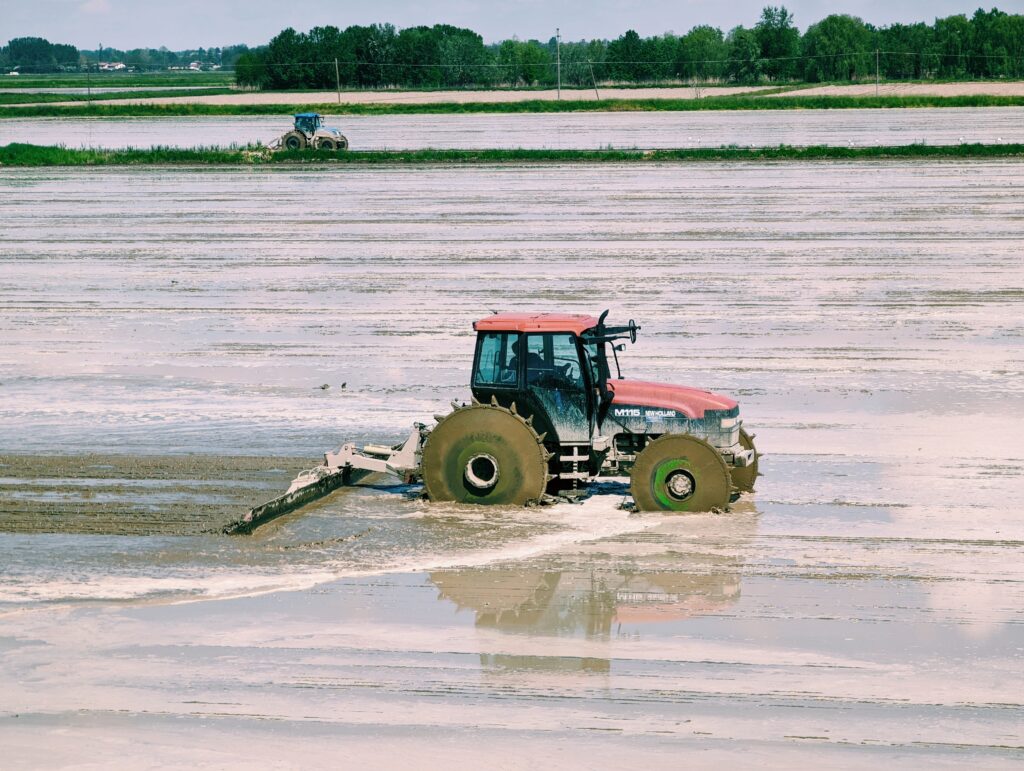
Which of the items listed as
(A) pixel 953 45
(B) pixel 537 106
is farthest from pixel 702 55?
(B) pixel 537 106

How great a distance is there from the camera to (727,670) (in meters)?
10.8

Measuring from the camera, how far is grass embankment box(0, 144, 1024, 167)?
57844mm

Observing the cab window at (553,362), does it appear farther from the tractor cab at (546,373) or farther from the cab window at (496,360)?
the cab window at (496,360)

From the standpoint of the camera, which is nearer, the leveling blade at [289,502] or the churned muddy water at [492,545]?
the churned muddy water at [492,545]

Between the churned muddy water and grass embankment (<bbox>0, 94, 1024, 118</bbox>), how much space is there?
7030cm

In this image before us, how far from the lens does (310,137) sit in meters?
66.4

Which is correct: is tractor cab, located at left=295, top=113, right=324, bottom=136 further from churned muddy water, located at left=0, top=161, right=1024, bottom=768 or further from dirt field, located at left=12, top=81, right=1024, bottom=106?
dirt field, located at left=12, top=81, right=1024, bottom=106

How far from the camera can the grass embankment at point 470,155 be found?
5784 centimetres

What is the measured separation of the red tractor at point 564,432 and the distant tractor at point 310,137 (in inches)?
2049

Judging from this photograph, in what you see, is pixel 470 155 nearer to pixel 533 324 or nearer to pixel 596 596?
pixel 533 324

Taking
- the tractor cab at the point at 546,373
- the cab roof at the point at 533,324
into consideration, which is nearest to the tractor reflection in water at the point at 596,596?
the tractor cab at the point at 546,373

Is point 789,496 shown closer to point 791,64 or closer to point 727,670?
point 727,670

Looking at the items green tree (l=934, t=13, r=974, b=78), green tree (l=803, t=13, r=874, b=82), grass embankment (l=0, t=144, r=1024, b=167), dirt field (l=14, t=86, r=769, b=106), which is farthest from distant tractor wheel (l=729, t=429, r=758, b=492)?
green tree (l=934, t=13, r=974, b=78)

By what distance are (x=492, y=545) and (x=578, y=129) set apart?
70229mm
